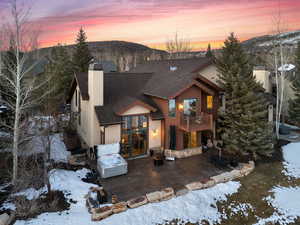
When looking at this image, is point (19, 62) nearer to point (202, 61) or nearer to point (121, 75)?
point (121, 75)

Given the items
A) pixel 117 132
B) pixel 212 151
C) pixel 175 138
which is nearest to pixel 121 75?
pixel 117 132

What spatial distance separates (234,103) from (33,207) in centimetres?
1356

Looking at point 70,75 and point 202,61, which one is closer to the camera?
point 202,61

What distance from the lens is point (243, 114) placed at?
44.5 ft

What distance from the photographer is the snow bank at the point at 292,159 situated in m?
12.4

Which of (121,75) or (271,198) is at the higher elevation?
(121,75)

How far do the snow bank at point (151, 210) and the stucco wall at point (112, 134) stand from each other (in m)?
3.24

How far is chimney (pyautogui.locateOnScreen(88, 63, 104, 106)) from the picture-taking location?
13094mm

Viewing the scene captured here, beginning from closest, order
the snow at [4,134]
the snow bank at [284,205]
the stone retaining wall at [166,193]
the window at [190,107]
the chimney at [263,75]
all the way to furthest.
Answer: the stone retaining wall at [166,193] < the snow bank at [284,205] < the snow at [4,134] < the window at [190,107] < the chimney at [263,75]

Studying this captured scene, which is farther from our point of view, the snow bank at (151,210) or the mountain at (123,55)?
the mountain at (123,55)

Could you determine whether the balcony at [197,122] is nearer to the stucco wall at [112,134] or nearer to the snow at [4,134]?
the stucco wall at [112,134]

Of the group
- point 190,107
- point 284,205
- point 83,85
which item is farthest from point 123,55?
point 284,205

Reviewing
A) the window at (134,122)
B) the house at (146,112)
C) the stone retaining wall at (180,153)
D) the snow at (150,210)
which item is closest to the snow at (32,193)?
the snow at (150,210)

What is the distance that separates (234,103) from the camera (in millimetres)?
14070
